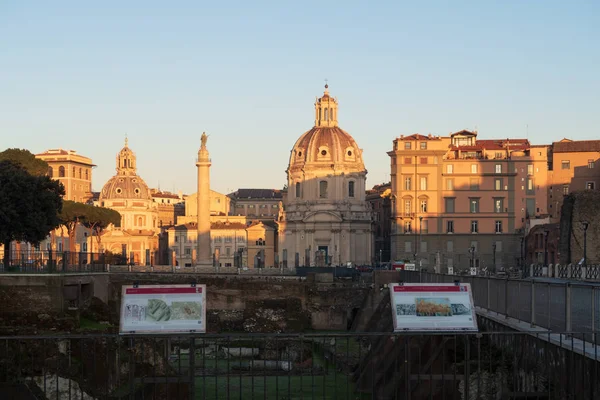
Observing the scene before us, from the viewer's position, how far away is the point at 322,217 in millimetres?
134625

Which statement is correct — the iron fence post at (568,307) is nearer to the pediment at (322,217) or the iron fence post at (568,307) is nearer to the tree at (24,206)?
the tree at (24,206)

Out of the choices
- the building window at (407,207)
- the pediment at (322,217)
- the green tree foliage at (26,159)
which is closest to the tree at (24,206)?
the green tree foliage at (26,159)

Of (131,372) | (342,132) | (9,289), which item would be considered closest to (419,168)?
(342,132)

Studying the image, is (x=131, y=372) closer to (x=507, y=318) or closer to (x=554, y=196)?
(x=507, y=318)

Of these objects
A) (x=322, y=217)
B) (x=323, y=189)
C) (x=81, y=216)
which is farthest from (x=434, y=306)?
(x=323, y=189)

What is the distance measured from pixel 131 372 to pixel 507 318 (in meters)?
11.2

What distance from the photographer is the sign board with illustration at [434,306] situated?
2103cm

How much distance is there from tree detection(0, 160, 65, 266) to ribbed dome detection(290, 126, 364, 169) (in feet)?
249

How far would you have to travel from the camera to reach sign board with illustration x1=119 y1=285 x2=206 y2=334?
68.4 feet

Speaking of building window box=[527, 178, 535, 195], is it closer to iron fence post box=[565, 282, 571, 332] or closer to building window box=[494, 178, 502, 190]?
building window box=[494, 178, 502, 190]

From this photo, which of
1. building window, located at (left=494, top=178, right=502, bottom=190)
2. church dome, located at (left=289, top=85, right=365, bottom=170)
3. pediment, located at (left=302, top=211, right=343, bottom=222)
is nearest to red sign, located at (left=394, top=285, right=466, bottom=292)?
building window, located at (left=494, top=178, right=502, bottom=190)

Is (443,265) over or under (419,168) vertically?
under

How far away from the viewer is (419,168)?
11856cm

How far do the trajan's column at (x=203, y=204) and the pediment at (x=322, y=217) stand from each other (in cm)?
2970
